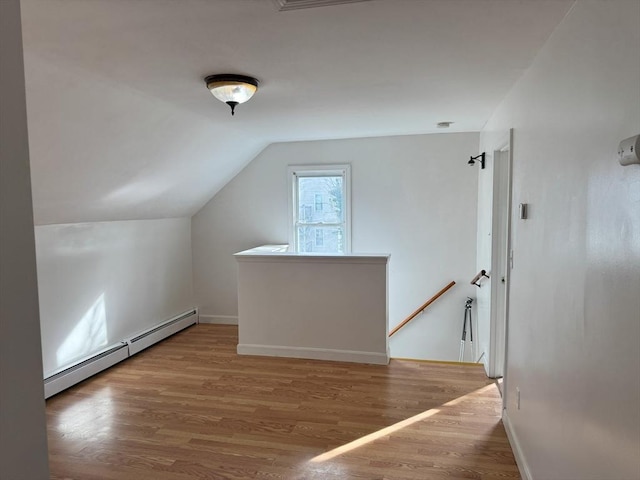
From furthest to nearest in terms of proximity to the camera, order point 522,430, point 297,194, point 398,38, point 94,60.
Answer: point 297,194 → point 522,430 → point 94,60 → point 398,38

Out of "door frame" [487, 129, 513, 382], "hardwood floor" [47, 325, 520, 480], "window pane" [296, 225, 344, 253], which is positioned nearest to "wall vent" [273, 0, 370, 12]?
"door frame" [487, 129, 513, 382]

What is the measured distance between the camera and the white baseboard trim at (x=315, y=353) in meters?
3.97

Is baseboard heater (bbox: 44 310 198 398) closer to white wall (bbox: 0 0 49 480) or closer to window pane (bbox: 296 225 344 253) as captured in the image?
window pane (bbox: 296 225 344 253)

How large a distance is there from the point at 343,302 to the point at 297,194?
192cm

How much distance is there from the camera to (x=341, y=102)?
3316 millimetres

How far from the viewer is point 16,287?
0.80 metres

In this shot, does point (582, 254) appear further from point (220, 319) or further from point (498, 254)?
point (220, 319)

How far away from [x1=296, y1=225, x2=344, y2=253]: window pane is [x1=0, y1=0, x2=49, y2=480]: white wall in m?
4.60

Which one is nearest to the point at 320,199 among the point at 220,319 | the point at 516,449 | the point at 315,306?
the point at 315,306

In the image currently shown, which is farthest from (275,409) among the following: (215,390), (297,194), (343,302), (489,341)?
(297,194)

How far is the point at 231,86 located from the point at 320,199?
289cm

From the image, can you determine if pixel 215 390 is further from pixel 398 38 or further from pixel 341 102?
pixel 398 38

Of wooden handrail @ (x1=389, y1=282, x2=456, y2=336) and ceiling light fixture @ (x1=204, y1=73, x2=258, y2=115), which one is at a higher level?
ceiling light fixture @ (x1=204, y1=73, x2=258, y2=115)

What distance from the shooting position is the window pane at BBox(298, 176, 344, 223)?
535 cm
